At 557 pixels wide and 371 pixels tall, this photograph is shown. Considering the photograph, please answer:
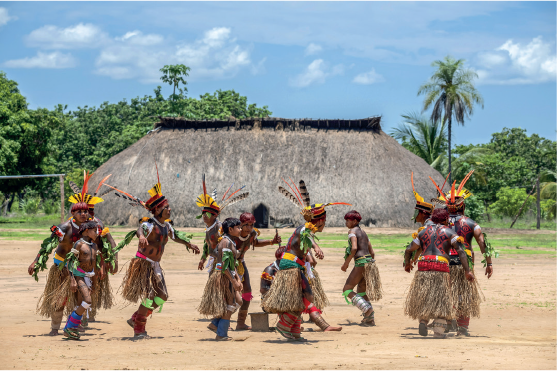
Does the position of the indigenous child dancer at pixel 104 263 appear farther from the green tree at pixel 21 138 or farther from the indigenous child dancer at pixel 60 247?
the green tree at pixel 21 138

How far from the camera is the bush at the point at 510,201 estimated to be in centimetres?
3694

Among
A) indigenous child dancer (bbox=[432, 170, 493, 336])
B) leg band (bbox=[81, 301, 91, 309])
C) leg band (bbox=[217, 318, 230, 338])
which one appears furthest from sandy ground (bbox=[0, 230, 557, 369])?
leg band (bbox=[81, 301, 91, 309])

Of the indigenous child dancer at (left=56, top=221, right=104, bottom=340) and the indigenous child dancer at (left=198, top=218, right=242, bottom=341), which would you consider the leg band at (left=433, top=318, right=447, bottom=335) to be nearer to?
the indigenous child dancer at (left=198, top=218, right=242, bottom=341)

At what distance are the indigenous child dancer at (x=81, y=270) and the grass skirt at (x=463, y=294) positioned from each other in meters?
3.95

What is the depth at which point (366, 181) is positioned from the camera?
101 ft

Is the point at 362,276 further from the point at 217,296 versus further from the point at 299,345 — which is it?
the point at 217,296

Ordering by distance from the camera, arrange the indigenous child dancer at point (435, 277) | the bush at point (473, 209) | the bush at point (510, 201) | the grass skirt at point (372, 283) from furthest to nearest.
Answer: the bush at point (510, 201)
the bush at point (473, 209)
the grass skirt at point (372, 283)
the indigenous child dancer at point (435, 277)

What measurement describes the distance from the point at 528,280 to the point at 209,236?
287 inches

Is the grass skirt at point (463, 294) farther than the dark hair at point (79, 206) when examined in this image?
No

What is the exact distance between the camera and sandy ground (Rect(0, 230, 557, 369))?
5762 mm

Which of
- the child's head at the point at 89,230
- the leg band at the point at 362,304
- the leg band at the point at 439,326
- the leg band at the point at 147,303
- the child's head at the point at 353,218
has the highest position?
the child's head at the point at 353,218

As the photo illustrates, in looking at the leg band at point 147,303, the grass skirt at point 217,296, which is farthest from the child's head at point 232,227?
the leg band at point 147,303

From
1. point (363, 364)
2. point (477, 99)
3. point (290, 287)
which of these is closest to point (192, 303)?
point (290, 287)

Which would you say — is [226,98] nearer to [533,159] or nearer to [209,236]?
[533,159]
